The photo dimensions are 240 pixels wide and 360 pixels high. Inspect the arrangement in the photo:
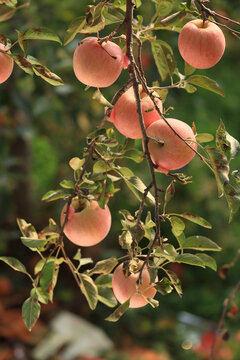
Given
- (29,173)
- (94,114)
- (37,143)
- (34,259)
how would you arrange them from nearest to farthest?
(94,114), (29,173), (34,259), (37,143)

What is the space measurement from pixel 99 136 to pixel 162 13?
0.09m

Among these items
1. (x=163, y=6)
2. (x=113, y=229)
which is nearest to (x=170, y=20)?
(x=163, y=6)

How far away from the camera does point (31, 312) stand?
11.6 inches

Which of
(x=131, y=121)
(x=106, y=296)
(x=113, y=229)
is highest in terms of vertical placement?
(x=131, y=121)

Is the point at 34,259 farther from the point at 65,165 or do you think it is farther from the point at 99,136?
the point at 99,136

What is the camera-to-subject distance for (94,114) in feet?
4.26

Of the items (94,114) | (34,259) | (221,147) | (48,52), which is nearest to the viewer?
(221,147)

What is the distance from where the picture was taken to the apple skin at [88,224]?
0.31m

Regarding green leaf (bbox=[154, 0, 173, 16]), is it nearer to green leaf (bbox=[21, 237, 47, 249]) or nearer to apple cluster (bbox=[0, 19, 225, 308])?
apple cluster (bbox=[0, 19, 225, 308])

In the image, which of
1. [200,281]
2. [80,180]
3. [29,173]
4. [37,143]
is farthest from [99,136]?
[37,143]

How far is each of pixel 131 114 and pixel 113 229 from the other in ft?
4.99

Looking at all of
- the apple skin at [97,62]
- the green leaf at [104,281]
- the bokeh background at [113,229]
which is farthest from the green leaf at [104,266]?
the bokeh background at [113,229]

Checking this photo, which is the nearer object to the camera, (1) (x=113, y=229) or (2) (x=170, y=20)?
(2) (x=170, y=20)

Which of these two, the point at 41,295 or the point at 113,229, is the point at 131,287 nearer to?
the point at 41,295
